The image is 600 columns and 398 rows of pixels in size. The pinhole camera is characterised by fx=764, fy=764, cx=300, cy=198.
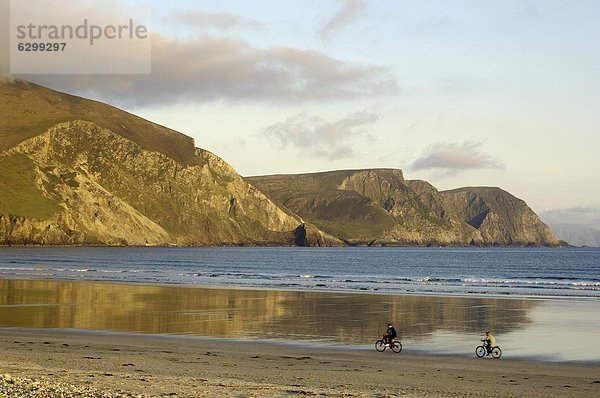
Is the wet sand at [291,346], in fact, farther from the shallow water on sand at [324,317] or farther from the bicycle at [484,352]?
the bicycle at [484,352]

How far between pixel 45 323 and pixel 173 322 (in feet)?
24.4

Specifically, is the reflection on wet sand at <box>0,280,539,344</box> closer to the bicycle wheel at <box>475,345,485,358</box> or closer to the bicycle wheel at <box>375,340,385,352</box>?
the bicycle wheel at <box>375,340,385,352</box>

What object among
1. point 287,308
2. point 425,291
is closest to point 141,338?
point 287,308

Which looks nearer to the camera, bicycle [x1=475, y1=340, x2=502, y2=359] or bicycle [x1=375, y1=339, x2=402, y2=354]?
bicycle [x1=475, y1=340, x2=502, y2=359]

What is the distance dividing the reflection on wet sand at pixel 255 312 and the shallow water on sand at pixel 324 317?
0.20 ft

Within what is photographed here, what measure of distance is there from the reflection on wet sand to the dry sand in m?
5.43

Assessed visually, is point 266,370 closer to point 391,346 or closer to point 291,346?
point 291,346

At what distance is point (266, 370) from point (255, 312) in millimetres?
24770

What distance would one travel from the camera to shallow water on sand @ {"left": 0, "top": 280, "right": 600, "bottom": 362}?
129 ft

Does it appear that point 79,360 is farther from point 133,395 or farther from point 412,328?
point 412,328

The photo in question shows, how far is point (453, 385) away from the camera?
26.1 metres

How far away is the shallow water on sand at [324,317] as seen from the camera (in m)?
39.2

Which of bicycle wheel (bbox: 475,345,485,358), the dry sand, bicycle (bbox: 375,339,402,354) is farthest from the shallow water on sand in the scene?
the dry sand

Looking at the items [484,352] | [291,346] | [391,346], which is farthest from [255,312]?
[484,352]
